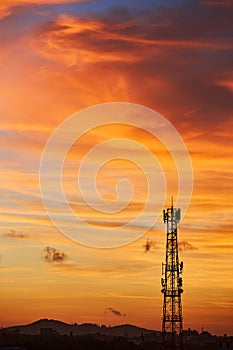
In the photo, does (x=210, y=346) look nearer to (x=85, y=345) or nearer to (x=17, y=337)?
(x=85, y=345)

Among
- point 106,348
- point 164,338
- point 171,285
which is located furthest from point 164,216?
point 106,348

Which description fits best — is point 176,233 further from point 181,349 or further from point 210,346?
point 210,346

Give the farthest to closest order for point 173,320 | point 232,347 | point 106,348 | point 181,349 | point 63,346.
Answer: point 106,348 < point 63,346 < point 232,347 < point 181,349 < point 173,320

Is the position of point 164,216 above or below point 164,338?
above

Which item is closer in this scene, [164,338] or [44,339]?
[164,338]

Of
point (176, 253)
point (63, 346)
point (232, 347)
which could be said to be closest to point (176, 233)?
point (176, 253)

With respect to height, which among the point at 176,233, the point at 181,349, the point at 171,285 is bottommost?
the point at 181,349

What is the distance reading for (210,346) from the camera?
178 metres

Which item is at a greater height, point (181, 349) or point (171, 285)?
point (171, 285)

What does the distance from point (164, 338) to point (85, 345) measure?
74.4 m

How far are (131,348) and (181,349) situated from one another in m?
82.0

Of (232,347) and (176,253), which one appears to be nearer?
(176,253)

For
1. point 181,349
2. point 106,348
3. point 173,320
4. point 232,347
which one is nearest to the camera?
point 173,320

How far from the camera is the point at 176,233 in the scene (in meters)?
99.2
